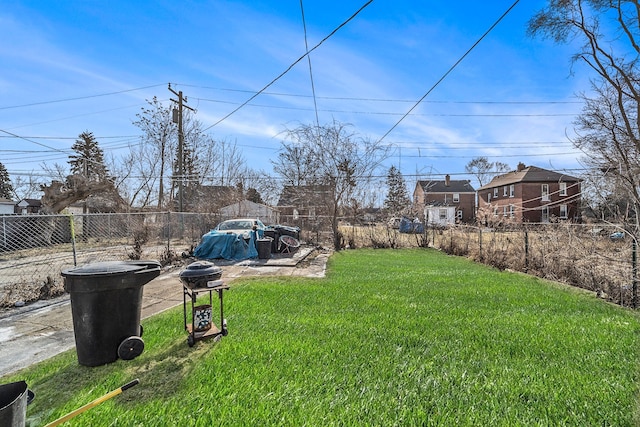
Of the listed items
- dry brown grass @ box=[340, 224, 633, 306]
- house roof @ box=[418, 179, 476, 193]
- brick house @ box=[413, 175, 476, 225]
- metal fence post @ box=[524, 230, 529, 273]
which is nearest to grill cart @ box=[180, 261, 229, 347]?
dry brown grass @ box=[340, 224, 633, 306]

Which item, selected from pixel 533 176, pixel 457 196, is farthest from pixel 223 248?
pixel 457 196

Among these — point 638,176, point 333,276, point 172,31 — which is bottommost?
point 333,276

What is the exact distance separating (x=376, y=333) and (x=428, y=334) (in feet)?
2.00

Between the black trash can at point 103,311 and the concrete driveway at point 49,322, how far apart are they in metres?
0.75

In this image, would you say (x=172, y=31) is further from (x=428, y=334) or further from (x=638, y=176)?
(x=638, y=176)

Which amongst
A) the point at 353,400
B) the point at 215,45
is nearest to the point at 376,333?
the point at 353,400

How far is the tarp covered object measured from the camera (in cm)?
1081

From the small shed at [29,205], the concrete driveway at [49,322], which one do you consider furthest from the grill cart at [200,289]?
the small shed at [29,205]

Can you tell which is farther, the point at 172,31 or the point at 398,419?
the point at 172,31

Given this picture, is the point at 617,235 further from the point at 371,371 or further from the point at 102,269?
the point at 102,269

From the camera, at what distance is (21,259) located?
10.1 meters

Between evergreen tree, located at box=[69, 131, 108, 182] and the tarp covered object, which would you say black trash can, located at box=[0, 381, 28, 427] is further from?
evergreen tree, located at box=[69, 131, 108, 182]

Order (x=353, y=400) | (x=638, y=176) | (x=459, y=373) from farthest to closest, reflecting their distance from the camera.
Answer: (x=638, y=176)
(x=459, y=373)
(x=353, y=400)

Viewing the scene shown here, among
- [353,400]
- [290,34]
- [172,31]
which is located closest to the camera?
[353,400]
